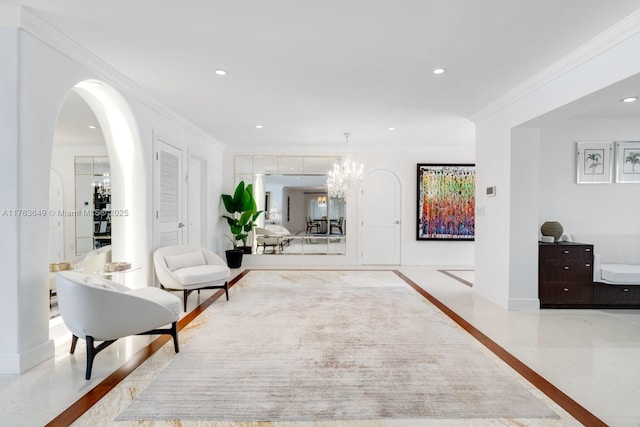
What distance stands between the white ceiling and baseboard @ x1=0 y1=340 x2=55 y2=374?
250 cm

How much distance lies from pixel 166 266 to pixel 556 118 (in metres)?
4.79

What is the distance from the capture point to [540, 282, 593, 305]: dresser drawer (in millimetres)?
4211

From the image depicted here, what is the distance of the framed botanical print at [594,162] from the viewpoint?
15.4 ft

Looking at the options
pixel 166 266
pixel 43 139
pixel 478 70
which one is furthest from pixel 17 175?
pixel 478 70

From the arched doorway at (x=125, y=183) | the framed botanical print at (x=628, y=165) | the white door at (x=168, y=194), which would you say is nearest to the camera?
the arched doorway at (x=125, y=183)

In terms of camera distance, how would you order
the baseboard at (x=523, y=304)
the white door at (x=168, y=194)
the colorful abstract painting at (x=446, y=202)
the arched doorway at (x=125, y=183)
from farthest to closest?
the colorful abstract painting at (x=446, y=202), the white door at (x=168, y=194), the baseboard at (x=523, y=304), the arched doorway at (x=125, y=183)

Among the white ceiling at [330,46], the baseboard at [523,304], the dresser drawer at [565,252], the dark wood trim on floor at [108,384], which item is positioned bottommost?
the dark wood trim on floor at [108,384]

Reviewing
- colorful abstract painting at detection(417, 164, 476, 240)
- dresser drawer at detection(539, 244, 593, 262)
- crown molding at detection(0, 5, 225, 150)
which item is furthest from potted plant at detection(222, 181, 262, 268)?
dresser drawer at detection(539, 244, 593, 262)

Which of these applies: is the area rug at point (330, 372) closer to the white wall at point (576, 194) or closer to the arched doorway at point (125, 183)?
the arched doorway at point (125, 183)

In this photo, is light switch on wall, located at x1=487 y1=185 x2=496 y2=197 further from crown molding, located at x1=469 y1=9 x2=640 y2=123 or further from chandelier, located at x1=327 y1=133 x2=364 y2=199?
chandelier, located at x1=327 y1=133 x2=364 y2=199

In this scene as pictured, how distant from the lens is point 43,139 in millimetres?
2668

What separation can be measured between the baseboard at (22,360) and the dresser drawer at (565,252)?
5.20 meters

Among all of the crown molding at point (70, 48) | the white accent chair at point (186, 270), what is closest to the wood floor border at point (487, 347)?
the white accent chair at point (186, 270)

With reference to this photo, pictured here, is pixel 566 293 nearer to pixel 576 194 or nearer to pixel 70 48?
pixel 576 194
